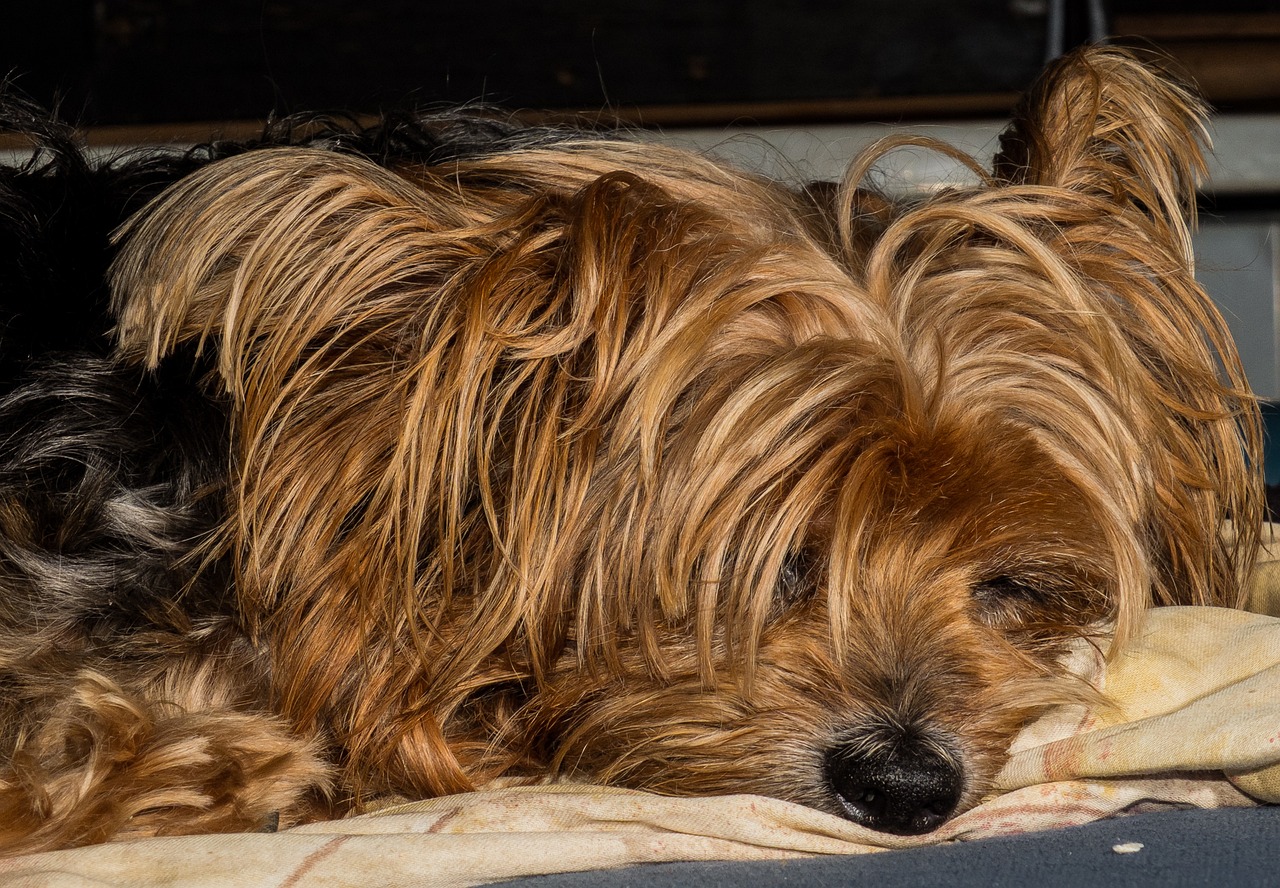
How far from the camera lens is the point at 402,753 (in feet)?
5.76

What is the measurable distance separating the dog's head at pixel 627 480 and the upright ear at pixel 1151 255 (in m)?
0.12

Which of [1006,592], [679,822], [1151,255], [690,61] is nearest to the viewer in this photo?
[679,822]

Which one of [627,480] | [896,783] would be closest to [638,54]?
[627,480]

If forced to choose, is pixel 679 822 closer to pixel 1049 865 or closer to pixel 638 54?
pixel 1049 865

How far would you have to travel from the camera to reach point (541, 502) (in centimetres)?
170

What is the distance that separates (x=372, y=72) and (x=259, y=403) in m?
3.17

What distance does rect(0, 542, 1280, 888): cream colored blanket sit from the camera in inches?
53.3

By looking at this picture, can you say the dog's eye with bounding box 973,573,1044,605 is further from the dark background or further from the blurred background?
the dark background

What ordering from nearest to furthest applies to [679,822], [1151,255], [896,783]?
[679,822], [896,783], [1151,255]

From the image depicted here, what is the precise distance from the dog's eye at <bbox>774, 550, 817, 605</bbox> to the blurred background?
271 cm

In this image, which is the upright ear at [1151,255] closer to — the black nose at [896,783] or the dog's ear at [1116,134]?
the dog's ear at [1116,134]

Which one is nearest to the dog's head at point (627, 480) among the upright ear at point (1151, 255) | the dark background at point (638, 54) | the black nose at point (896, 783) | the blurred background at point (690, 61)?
the black nose at point (896, 783)

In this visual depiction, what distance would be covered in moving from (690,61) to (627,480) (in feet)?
10.4

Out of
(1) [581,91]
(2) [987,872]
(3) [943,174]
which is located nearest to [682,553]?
(2) [987,872]
